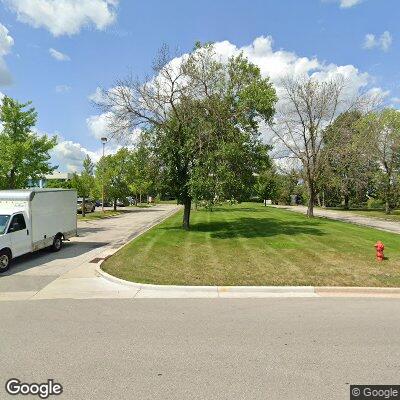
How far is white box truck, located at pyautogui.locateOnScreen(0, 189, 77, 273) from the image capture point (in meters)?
11.7

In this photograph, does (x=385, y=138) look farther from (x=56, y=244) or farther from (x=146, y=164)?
(x=56, y=244)

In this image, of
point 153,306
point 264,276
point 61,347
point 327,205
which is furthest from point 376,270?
point 327,205

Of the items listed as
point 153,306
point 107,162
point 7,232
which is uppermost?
point 107,162

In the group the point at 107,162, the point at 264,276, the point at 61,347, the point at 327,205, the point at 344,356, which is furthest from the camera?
the point at 327,205

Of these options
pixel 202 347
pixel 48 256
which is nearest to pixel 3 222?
pixel 48 256

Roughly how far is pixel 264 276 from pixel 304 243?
6.58 meters

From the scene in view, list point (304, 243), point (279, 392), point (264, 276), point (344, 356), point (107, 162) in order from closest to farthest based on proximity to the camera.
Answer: point (279, 392) < point (344, 356) < point (264, 276) < point (304, 243) < point (107, 162)

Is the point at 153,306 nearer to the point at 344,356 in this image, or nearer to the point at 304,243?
the point at 344,356

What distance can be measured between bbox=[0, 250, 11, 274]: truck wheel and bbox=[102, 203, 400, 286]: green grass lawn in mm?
3211

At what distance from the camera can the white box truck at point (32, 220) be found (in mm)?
11742

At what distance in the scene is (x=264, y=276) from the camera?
982 centimetres

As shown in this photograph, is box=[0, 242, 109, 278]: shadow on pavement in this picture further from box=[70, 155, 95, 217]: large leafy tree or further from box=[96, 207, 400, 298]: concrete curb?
box=[70, 155, 95, 217]: large leafy tree

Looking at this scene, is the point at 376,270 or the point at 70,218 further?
the point at 70,218

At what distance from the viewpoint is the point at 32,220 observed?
13.0 m
